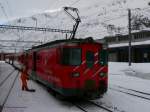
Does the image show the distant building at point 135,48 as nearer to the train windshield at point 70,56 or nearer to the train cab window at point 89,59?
the train cab window at point 89,59

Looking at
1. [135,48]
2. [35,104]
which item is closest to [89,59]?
[35,104]

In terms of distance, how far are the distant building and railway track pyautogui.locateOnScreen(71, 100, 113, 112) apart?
131 ft

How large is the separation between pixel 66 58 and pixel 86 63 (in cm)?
86

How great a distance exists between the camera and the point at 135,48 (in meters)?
57.4

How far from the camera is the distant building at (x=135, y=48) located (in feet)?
182

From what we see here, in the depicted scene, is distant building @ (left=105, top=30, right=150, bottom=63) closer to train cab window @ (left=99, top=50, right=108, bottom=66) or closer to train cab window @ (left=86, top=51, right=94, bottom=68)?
train cab window @ (left=99, top=50, right=108, bottom=66)

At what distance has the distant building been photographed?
55.5 m

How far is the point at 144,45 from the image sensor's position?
5325 cm

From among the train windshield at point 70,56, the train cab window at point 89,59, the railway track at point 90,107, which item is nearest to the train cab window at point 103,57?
the train cab window at point 89,59

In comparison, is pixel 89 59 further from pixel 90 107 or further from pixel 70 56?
pixel 90 107

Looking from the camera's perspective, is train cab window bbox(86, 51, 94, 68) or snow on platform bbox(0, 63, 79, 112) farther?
train cab window bbox(86, 51, 94, 68)

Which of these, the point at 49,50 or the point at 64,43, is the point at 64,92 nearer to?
the point at 64,43

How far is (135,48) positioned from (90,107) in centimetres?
4582

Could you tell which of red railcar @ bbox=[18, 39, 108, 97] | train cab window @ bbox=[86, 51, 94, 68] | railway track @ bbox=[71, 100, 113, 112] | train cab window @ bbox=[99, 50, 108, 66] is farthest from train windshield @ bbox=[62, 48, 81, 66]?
railway track @ bbox=[71, 100, 113, 112]
